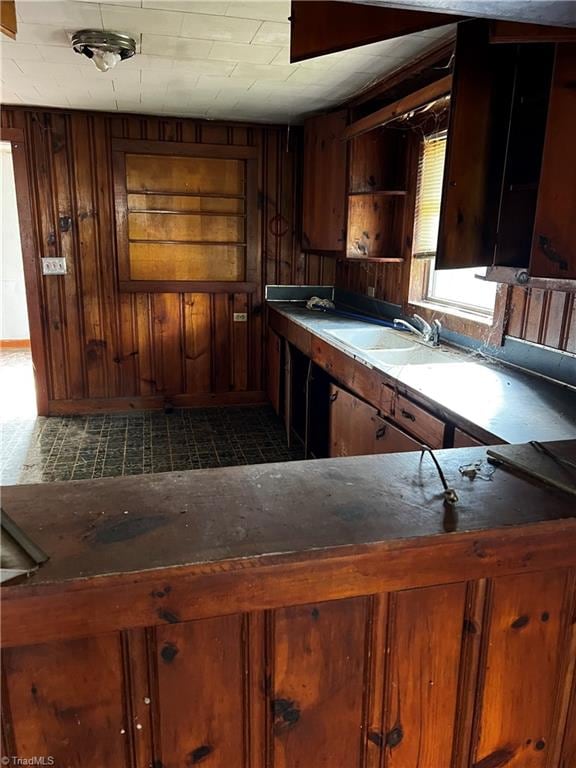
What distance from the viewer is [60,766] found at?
2.57ft

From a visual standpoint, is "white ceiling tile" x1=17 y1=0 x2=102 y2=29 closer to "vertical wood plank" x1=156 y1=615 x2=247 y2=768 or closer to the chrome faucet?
the chrome faucet

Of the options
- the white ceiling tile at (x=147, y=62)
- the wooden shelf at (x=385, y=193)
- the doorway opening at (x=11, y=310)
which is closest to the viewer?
the white ceiling tile at (x=147, y=62)

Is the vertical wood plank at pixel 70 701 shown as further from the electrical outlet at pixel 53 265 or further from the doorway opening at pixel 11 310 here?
the doorway opening at pixel 11 310

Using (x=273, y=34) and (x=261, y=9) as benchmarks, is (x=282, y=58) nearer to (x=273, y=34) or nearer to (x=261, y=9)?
(x=273, y=34)

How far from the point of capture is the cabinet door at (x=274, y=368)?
14.5 feet

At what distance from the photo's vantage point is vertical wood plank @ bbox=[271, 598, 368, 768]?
0.84m

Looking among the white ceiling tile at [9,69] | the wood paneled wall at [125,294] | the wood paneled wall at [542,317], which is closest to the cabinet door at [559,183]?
the wood paneled wall at [542,317]

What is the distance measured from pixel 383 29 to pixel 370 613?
1241 mm

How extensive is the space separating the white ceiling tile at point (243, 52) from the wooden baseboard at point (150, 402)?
2.72m

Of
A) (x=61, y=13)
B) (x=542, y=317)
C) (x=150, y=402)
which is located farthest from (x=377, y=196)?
(x=150, y=402)

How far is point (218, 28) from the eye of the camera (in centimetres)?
244

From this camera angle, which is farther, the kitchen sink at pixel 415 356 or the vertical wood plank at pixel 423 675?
the kitchen sink at pixel 415 356

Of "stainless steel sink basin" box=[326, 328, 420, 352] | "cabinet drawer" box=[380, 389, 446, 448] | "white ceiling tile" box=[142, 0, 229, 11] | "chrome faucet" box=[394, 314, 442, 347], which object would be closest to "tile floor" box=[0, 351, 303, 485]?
"stainless steel sink basin" box=[326, 328, 420, 352]

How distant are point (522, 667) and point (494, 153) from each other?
1386mm
